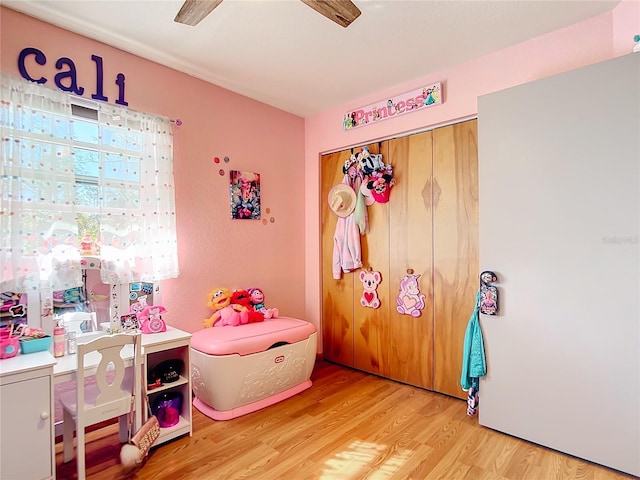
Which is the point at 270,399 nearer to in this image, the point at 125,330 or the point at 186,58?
the point at 125,330

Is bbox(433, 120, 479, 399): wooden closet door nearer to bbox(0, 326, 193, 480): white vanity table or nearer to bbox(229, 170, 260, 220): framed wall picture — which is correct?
bbox(229, 170, 260, 220): framed wall picture

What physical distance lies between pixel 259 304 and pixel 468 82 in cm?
241

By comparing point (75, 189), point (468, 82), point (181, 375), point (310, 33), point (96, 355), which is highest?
point (310, 33)

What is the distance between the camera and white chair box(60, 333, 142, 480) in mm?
1750

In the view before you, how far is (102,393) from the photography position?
6.00ft

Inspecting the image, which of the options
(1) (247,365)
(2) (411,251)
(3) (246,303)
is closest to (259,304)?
(3) (246,303)

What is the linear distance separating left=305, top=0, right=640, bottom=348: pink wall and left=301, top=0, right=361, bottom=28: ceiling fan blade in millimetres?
1265

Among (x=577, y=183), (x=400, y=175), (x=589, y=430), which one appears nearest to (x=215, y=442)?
(x=589, y=430)

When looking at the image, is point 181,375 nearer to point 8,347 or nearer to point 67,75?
point 8,347

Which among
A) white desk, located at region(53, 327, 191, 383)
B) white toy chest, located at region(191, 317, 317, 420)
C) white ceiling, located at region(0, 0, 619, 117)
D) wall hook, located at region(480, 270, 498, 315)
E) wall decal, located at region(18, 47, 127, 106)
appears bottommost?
white toy chest, located at region(191, 317, 317, 420)

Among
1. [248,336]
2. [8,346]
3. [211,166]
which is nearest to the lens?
[8,346]

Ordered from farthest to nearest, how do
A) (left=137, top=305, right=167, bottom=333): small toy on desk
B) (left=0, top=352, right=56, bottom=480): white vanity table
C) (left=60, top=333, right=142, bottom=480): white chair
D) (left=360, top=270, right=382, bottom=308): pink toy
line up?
(left=360, top=270, right=382, bottom=308): pink toy < (left=137, top=305, right=167, bottom=333): small toy on desk < (left=60, top=333, right=142, bottom=480): white chair < (left=0, top=352, right=56, bottom=480): white vanity table

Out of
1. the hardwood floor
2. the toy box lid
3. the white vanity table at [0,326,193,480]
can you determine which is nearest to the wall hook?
the hardwood floor

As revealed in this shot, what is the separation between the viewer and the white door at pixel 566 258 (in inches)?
70.9
